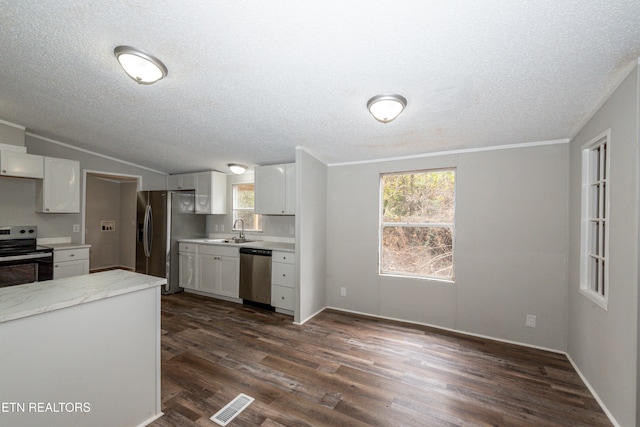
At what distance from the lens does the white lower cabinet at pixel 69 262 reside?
370 centimetres

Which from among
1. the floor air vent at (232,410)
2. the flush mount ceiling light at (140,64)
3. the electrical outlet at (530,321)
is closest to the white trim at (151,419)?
the floor air vent at (232,410)

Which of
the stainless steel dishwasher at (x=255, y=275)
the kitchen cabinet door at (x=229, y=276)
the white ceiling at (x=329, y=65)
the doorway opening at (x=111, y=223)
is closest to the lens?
the white ceiling at (x=329, y=65)

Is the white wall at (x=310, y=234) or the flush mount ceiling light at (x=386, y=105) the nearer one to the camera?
the flush mount ceiling light at (x=386, y=105)

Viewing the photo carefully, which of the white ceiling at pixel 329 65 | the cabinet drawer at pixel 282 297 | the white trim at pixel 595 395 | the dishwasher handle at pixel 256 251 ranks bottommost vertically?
the white trim at pixel 595 395

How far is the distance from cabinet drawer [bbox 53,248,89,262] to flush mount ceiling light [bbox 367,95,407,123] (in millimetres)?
4568

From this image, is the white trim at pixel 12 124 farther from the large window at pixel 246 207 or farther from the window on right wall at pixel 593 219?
the window on right wall at pixel 593 219

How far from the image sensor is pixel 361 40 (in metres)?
1.58

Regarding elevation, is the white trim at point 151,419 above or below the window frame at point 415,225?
below

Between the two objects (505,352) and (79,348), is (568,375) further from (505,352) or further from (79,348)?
(79,348)

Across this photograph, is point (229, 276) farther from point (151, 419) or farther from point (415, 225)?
point (415, 225)

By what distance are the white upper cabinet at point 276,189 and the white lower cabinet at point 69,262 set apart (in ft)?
8.76

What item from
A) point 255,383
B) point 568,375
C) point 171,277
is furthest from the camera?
point 171,277

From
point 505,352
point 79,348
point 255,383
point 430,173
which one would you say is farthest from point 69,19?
point 505,352

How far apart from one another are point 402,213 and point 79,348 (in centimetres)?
337
